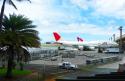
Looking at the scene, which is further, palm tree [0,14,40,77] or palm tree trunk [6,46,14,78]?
palm tree trunk [6,46,14,78]

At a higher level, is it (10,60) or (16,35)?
(16,35)

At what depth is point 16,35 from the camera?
50688mm

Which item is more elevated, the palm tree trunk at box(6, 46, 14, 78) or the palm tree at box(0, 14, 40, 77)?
the palm tree at box(0, 14, 40, 77)

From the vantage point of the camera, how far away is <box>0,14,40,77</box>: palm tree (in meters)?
50.2

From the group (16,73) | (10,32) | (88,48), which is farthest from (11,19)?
(88,48)

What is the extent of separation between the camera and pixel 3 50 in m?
51.2

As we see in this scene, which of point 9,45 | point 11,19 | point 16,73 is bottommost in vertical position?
point 16,73

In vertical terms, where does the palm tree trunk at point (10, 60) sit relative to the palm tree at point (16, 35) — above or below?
below

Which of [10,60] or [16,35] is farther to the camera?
[10,60]

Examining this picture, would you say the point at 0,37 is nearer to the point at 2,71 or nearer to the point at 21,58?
the point at 21,58

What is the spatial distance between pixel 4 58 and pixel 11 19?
500 cm

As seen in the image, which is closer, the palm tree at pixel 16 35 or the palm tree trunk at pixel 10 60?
the palm tree at pixel 16 35

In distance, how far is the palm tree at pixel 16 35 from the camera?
5022 cm

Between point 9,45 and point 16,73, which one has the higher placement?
point 9,45
